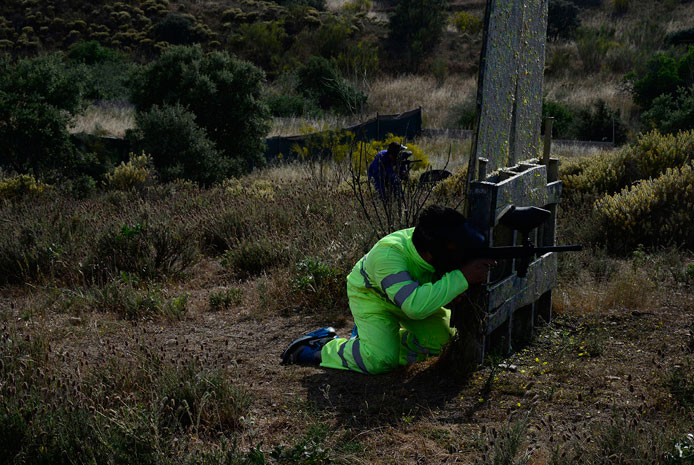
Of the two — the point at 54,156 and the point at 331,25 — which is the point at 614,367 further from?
the point at 331,25

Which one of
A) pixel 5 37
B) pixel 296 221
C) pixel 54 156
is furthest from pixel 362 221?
pixel 5 37

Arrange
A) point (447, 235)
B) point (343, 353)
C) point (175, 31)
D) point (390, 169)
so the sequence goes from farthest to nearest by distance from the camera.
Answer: point (175, 31), point (390, 169), point (343, 353), point (447, 235)

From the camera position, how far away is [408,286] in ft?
13.3

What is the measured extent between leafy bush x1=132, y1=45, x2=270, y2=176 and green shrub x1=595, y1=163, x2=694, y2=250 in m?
10.4

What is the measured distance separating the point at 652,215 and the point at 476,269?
4.30m

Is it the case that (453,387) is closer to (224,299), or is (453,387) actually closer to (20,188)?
(224,299)

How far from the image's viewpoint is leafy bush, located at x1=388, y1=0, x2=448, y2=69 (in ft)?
121

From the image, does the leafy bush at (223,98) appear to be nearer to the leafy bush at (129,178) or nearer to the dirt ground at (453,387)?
the leafy bush at (129,178)

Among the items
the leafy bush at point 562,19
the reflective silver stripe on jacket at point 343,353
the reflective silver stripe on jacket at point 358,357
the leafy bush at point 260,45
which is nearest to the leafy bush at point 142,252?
the reflective silver stripe on jacket at point 343,353

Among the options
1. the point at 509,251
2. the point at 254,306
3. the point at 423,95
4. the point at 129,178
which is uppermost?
the point at 509,251

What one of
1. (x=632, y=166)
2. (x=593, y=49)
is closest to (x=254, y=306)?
(x=632, y=166)

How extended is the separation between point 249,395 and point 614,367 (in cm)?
221

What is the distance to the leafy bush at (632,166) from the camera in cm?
902

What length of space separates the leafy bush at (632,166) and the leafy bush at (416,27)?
28.1 metres
